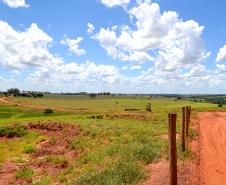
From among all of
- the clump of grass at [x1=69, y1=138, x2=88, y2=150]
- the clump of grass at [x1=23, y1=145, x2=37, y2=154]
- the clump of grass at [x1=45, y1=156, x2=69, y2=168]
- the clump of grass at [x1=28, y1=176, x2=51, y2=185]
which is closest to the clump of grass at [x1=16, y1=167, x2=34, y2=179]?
the clump of grass at [x1=28, y1=176, x2=51, y2=185]

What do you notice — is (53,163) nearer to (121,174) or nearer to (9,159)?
(9,159)

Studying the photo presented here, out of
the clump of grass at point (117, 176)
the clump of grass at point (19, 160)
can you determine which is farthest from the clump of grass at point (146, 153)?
the clump of grass at point (19, 160)

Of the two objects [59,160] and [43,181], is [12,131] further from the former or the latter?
[43,181]

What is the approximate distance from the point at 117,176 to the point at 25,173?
8.48 metres

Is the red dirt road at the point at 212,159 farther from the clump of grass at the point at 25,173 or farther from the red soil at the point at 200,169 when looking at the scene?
the clump of grass at the point at 25,173

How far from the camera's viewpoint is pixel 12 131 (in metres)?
39.3

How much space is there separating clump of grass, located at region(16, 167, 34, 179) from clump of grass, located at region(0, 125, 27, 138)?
16072 millimetres

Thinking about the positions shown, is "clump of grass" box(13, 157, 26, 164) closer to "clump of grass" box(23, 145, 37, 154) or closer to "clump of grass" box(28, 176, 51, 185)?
"clump of grass" box(23, 145, 37, 154)

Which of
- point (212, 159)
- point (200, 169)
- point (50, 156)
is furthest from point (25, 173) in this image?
point (212, 159)

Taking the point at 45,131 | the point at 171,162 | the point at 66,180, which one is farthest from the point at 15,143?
the point at 171,162

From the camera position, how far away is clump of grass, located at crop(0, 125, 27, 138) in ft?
128

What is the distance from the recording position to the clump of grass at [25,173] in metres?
21.8

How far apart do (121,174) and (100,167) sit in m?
3.43

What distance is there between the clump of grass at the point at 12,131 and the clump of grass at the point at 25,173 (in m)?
16.1
